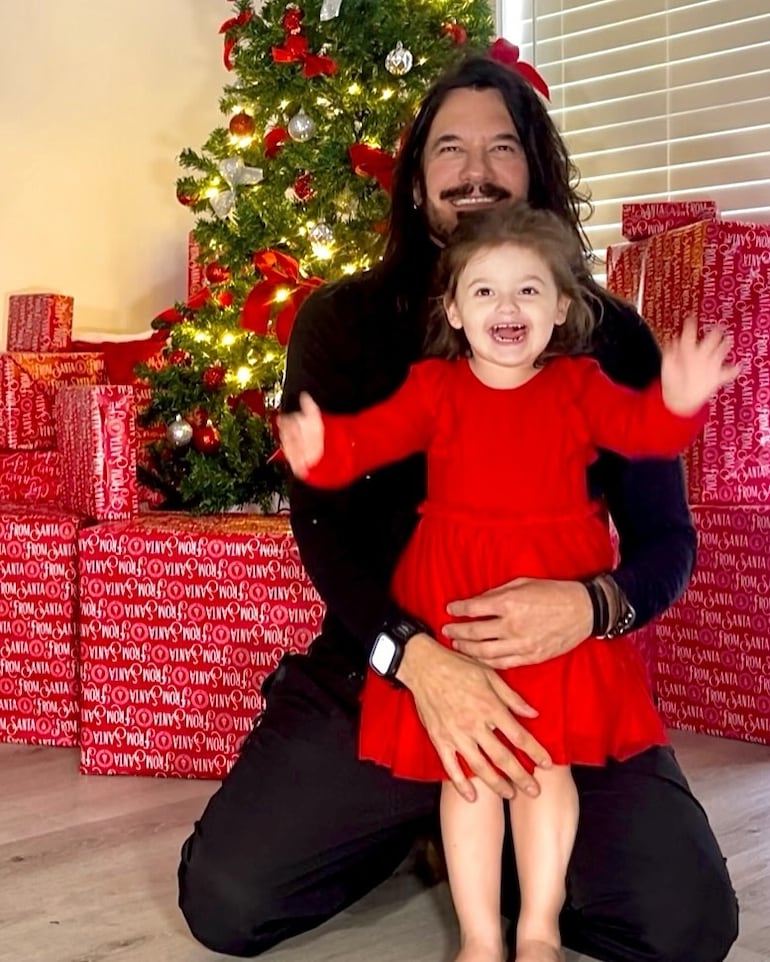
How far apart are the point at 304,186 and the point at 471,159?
75 centimetres

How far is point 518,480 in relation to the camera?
4.30ft

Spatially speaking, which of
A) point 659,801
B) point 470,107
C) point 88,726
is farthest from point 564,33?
point 659,801

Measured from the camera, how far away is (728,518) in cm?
220

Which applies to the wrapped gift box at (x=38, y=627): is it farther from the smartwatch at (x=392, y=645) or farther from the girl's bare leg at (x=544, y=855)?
the girl's bare leg at (x=544, y=855)

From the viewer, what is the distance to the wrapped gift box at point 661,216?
2561mm

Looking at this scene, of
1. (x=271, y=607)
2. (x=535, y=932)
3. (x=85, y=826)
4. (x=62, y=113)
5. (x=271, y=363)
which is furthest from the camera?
(x=62, y=113)

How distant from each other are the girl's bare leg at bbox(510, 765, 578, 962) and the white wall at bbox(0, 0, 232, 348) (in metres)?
2.48

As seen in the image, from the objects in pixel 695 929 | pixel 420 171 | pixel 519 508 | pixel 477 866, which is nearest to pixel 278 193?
pixel 420 171

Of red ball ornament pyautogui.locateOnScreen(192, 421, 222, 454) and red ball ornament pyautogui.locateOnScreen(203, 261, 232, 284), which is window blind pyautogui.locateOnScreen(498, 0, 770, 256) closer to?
red ball ornament pyautogui.locateOnScreen(203, 261, 232, 284)

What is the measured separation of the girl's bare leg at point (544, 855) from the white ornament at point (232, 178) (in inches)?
54.7

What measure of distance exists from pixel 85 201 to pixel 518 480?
8.65 ft

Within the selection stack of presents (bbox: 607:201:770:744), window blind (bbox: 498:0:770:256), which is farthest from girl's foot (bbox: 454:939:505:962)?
window blind (bbox: 498:0:770:256)

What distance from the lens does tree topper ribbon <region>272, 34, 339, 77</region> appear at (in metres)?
2.17

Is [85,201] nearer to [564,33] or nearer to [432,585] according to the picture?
[564,33]
